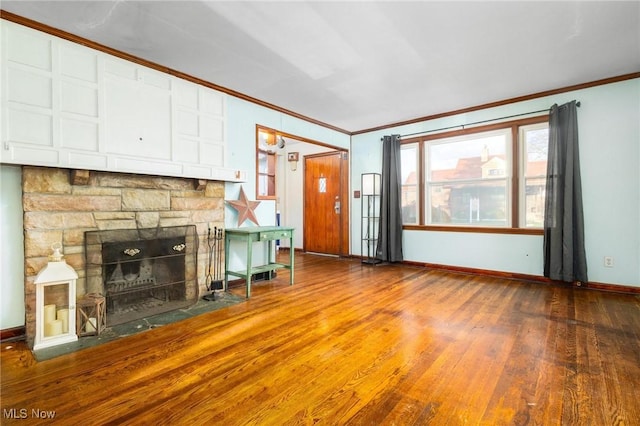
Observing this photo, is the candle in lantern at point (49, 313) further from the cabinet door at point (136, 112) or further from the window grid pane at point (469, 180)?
the window grid pane at point (469, 180)

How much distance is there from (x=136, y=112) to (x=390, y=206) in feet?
12.9

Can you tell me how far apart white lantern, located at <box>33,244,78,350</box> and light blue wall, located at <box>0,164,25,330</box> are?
0.22 metres

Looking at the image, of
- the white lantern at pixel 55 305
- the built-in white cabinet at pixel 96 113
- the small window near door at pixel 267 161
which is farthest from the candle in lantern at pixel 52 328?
the small window near door at pixel 267 161

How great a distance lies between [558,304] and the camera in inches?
123

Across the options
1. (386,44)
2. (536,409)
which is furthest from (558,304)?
(386,44)

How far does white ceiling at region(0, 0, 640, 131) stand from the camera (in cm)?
227

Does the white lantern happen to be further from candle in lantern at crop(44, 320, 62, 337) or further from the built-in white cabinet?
the built-in white cabinet

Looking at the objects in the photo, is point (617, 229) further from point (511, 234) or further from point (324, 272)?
point (324, 272)

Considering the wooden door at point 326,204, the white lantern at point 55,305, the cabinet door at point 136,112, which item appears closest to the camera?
the white lantern at point 55,305

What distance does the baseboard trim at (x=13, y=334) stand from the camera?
7.51 ft

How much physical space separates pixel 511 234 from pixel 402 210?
1.69 metres

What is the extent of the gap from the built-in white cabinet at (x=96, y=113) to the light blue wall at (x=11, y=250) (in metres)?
0.24

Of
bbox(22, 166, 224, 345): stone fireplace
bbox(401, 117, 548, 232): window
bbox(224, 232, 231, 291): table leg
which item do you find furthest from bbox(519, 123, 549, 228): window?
bbox(22, 166, 224, 345): stone fireplace

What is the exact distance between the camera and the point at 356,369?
188 cm
